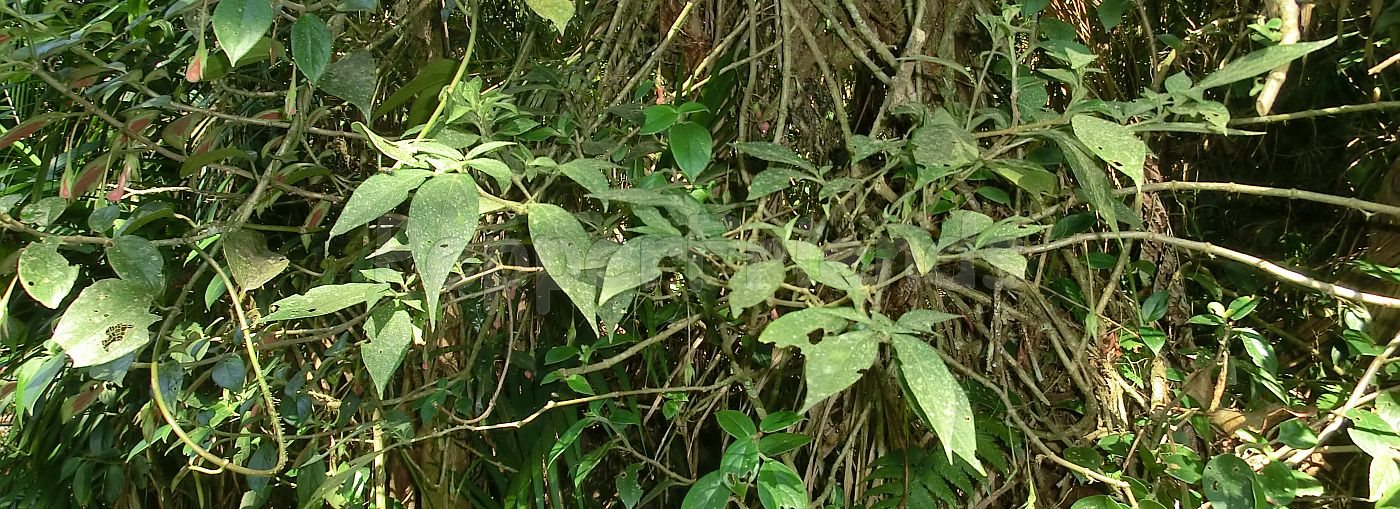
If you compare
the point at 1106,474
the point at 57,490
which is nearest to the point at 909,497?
the point at 1106,474

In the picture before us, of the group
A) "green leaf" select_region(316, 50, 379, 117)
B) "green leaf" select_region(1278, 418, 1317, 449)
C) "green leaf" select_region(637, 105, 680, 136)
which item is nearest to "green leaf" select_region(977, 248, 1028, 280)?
"green leaf" select_region(637, 105, 680, 136)

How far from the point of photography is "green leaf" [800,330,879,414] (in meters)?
0.43

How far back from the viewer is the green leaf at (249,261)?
2.21 feet

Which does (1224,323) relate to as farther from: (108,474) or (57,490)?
(57,490)

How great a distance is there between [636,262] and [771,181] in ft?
0.63

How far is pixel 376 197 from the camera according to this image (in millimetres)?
465

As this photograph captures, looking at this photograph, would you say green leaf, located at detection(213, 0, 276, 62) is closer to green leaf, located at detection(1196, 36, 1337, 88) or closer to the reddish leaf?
the reddish leaf

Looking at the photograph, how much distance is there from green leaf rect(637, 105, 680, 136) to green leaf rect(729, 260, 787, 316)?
0.62 feet

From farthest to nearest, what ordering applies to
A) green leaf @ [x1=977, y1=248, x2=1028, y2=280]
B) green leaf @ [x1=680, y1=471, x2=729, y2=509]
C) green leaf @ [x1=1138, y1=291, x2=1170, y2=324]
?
green leaf @ [x1=1138, y1=291, x2=1170, y2=324] → green leaf @ [x1=680, y1=471, x2=729, y2=509] → green leaf @ [x1=977, y1=248, x2=1028, y2=280]

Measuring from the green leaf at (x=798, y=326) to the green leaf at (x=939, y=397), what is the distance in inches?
1.7

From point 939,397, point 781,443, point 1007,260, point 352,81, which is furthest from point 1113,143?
point 352,81

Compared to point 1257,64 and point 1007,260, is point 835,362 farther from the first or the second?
point 1257,64

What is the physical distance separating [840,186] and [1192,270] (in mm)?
583

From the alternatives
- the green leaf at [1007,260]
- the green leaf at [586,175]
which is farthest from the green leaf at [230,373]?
the green leaf at [1007,260]
